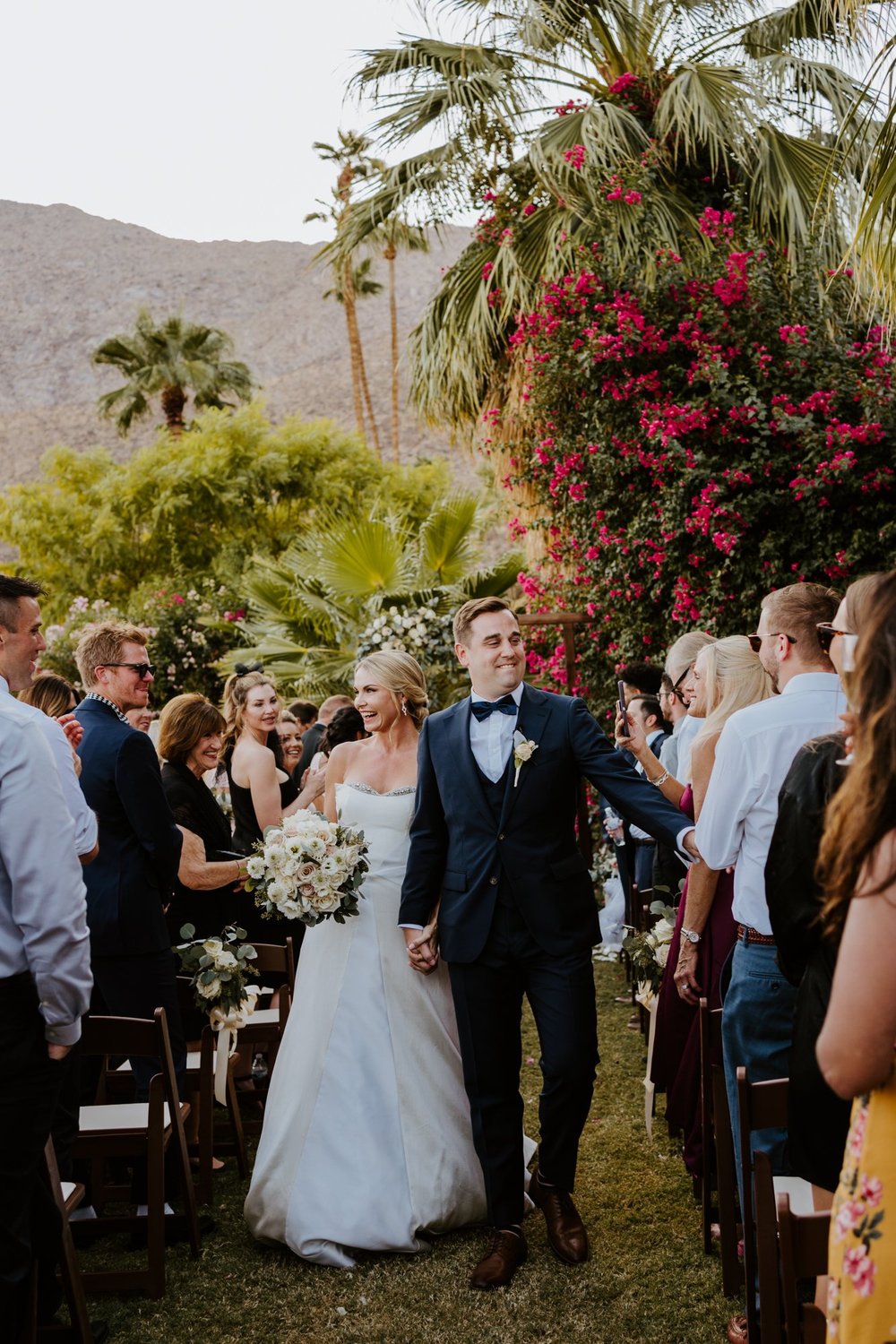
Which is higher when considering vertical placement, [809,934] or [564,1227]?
[809,934]

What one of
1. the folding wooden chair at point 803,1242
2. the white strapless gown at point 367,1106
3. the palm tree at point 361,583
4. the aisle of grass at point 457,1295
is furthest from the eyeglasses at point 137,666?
the palm tree at point 361,583

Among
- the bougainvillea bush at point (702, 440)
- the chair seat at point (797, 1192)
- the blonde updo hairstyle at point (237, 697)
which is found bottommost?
the chair seat at point (797, 1192)

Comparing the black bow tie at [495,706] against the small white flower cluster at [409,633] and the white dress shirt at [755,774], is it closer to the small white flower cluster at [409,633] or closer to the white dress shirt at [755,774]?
the white dress shirt at [755,774]

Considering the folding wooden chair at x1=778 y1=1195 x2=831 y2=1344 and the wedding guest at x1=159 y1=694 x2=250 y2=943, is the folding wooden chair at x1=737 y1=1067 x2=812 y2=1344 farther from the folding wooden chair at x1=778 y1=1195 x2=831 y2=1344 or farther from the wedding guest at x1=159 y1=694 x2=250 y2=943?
the wedding guest at x1=159 y1=694 x2=250 y2=943

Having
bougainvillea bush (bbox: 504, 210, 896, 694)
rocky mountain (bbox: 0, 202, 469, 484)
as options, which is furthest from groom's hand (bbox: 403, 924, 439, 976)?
rocky mountain (bbox: 0, 202, 469, 484)

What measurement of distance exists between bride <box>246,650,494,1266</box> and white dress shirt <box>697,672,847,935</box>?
4.98 feet

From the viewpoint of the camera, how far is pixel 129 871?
4.71 m

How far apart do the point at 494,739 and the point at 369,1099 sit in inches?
57.1

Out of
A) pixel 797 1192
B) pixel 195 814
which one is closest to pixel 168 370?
pixel 195 814

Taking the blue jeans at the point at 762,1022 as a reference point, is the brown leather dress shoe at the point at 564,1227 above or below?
below

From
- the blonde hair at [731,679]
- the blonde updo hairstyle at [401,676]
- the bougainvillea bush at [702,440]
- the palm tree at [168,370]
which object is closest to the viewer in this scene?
the blonde hair at [731,679]

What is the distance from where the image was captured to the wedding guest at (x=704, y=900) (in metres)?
4.31

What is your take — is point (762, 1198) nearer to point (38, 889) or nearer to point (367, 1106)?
point (38, 889)

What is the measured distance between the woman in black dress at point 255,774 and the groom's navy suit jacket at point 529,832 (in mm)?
1877
